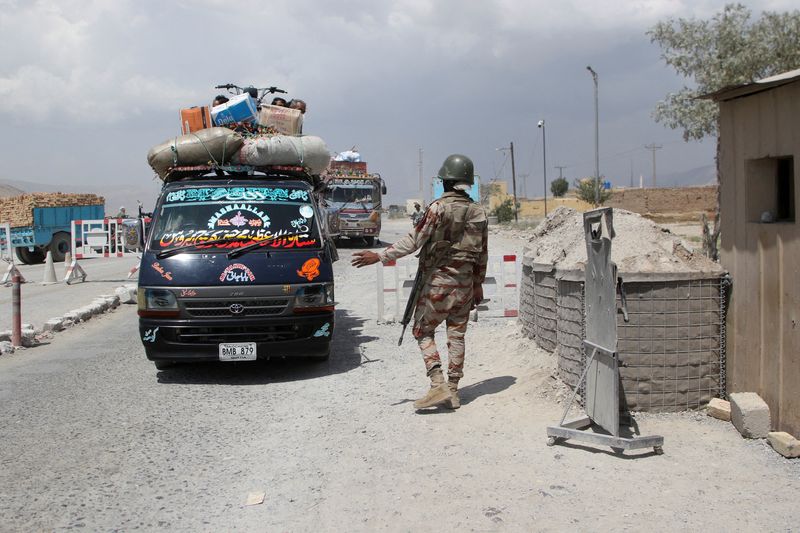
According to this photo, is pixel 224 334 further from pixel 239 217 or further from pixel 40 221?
pixel 40 221

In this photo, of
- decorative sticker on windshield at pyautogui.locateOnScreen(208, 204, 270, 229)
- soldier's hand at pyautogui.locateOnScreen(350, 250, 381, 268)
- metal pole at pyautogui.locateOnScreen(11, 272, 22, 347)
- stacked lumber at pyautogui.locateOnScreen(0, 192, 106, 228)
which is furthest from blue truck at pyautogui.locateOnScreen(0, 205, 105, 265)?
soldier's hand at pyautogui.locateOnScreen(350, 250, 381, 268)

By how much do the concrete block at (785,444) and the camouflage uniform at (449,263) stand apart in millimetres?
2258

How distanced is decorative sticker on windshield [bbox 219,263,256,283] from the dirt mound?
9.24 feet

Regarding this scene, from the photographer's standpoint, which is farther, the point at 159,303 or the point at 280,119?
the point at 280,119

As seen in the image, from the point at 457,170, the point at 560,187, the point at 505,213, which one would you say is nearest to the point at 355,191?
the point at 457,170

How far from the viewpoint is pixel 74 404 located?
6.57m

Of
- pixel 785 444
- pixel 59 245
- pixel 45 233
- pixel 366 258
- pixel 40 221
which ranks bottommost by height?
pixel 785 444

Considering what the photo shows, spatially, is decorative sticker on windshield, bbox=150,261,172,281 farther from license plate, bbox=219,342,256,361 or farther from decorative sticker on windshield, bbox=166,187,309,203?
decorative sticker on windshield, bbox=166,187,309,203

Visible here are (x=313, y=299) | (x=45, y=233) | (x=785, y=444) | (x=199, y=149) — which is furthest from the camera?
(x=45, y=233)

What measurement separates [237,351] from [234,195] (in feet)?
6.19

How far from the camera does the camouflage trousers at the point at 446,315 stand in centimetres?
571

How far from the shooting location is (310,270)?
293 inches

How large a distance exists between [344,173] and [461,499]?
24502 mm

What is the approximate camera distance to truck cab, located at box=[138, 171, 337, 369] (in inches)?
281
